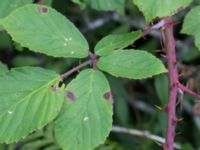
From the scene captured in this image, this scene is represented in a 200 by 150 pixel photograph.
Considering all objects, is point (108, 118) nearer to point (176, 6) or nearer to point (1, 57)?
point (176, 6)

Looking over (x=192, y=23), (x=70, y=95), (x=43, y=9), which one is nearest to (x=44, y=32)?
(x=43, y=9)

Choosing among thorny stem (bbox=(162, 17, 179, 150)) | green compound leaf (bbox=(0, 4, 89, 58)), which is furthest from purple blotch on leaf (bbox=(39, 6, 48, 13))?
thorny stem (bbox=(162, 17, 179, 150))

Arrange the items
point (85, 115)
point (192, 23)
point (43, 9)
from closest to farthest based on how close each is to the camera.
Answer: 1. point (85, 115)
2. point (43, 9)
3. point (192, 23)

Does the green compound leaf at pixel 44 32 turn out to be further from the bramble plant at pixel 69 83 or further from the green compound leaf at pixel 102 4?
the green compound leaf at pixel 102 4

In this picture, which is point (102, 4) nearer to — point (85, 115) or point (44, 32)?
point (44, 32)

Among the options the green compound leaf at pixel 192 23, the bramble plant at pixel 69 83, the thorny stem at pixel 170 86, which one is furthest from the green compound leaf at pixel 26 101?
the green compound leaf at pixel 192 23

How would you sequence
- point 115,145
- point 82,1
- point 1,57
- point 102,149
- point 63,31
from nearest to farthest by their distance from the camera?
point 63,31
point 82,1
point 102,149
point 115,145
point 1,57

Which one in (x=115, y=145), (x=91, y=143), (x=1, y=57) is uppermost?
(x=1, y=57)

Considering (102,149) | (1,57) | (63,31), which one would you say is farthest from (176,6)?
(1,57)
